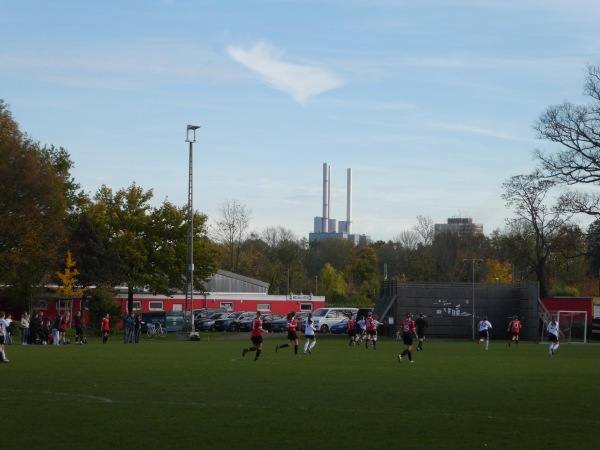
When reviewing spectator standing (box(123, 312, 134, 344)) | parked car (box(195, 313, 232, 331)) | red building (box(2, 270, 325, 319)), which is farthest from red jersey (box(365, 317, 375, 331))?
red building (box(2, 270, 325, 319))

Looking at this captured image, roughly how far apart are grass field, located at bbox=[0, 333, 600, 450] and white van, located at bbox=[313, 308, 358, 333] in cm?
3880

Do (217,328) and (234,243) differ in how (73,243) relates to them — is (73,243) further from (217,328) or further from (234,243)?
(234,243)

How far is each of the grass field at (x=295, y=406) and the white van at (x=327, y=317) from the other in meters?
38.8

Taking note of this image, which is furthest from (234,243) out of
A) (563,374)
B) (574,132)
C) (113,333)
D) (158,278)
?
(563,374)

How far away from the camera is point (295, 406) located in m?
17.1

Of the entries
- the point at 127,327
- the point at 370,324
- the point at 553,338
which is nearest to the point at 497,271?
the point at 127,327

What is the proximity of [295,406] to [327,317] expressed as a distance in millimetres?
51595

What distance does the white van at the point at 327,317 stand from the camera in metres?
68.0

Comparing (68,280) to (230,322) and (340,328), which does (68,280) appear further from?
(340,328)

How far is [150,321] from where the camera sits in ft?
232

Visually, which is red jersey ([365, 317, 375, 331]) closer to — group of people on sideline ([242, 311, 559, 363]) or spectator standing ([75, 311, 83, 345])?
group of people on sideline ([242, 311, 559, 363])

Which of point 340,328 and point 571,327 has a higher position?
point 571,327

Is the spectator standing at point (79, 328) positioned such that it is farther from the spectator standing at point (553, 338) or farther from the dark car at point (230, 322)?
the spectator standing at point (553, 338)

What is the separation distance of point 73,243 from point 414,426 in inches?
2442
